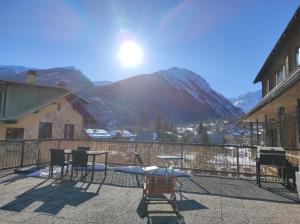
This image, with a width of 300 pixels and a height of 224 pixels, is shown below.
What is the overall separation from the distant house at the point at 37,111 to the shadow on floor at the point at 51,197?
9.60 meters

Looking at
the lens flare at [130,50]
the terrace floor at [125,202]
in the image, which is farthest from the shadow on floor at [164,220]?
the lens flare at [130,50]

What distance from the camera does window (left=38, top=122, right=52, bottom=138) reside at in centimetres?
1789

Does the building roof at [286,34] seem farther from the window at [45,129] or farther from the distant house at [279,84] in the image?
the window at [45,129]

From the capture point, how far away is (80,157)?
839 centimetres

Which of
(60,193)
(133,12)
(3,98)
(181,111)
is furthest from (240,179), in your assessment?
(181,111)

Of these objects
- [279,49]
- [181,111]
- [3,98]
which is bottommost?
[3,98]

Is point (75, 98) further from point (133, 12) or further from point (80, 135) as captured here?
point (133, 12)

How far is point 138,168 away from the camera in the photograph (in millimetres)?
10469

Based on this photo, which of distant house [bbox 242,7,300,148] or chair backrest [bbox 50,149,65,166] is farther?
distant house [bbox 242,7,300,148]

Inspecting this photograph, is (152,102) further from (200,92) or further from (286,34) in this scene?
(286,34)

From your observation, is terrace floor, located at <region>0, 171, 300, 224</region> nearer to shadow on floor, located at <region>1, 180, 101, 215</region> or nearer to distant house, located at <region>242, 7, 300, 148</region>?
shadow on floor, located at <region>1, 180, 101, 215</region>

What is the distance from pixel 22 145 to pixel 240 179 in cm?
771

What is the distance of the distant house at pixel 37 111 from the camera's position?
16.2 m

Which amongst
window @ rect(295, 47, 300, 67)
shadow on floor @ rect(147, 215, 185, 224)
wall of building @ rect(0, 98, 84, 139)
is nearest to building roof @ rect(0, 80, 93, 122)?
wall of building @ rect(0, 98, 84, 139)
